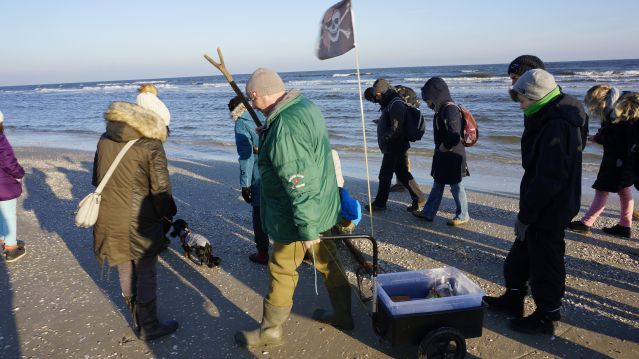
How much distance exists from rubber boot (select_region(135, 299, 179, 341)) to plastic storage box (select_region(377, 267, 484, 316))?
70.4 inches

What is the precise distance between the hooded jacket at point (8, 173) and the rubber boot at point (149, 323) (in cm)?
249

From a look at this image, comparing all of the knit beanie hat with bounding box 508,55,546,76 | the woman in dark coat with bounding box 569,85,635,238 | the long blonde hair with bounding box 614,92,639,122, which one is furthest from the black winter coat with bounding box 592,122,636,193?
the knit beanie hat with bounding box 508,55,546,76

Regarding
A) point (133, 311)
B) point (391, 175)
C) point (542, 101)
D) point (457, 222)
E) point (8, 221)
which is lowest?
point (457, 222)

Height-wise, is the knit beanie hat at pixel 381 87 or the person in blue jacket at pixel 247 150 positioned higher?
the knit beanie hat at pixel 381 87

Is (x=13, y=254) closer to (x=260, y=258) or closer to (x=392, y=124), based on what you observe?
(x=260, y=258)

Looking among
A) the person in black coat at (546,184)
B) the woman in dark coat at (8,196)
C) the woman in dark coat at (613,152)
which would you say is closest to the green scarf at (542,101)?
the person in black coat at (546,184)

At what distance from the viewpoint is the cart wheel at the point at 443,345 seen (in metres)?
2.78

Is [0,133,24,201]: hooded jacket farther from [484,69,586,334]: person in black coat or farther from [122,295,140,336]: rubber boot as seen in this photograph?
[484,69,586,334]: person in black coat

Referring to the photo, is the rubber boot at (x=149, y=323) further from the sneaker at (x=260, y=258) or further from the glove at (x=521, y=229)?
the glove at (x=521, y=229)

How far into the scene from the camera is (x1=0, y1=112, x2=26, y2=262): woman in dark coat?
4.50 metres

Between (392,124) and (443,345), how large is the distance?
12.2 ft

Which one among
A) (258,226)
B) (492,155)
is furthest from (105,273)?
(492,155)

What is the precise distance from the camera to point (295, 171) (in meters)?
2.59

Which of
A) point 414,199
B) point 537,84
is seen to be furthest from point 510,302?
point 414,199
